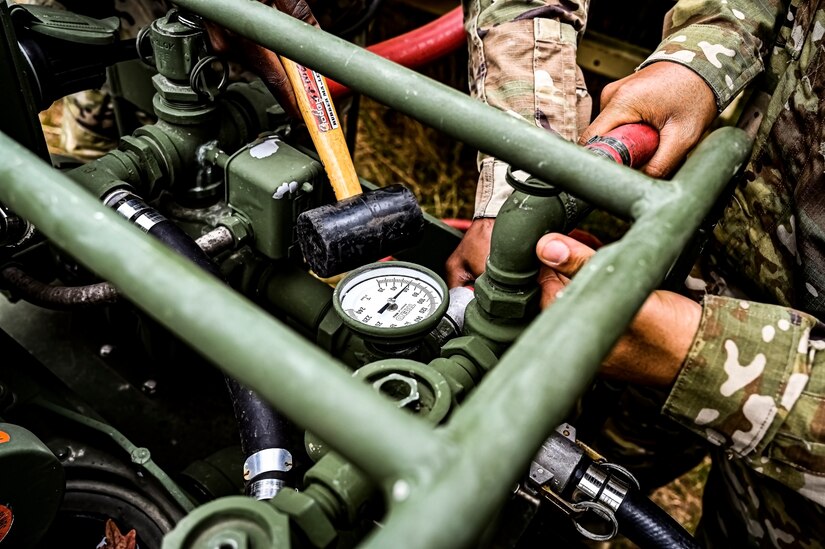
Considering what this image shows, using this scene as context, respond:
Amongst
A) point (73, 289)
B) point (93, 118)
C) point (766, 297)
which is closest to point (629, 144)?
point (766, 297)

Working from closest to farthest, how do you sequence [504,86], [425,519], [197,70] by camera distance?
[425,519], [197,70], [504,86]

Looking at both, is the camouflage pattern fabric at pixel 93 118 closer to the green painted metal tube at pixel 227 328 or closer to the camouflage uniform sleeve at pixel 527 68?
the camouflage uniform sleeve at pixel 527 68

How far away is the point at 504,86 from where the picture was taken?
1.50 m

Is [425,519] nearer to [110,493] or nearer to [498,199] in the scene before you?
[110,493]

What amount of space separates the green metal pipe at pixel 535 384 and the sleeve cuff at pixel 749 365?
1.34ft

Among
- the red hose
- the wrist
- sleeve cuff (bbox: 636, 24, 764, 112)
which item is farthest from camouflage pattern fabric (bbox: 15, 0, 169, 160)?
the wrist

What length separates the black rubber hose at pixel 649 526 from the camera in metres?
0.98

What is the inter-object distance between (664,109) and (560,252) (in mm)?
596

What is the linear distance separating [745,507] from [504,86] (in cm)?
108

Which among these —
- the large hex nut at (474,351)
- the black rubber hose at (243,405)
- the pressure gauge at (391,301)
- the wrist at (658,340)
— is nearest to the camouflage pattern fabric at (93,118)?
the black rubber hose at (243,405)

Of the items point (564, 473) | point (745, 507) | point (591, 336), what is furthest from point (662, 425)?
point (591, 336)

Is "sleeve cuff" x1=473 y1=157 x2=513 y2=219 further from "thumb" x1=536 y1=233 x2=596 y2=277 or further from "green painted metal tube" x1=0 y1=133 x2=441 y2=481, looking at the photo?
"green painted metal tube" x1=0 y1=133 x2=441 y2=481

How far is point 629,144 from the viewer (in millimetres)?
1184

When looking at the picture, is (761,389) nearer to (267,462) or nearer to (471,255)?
(471,255)
